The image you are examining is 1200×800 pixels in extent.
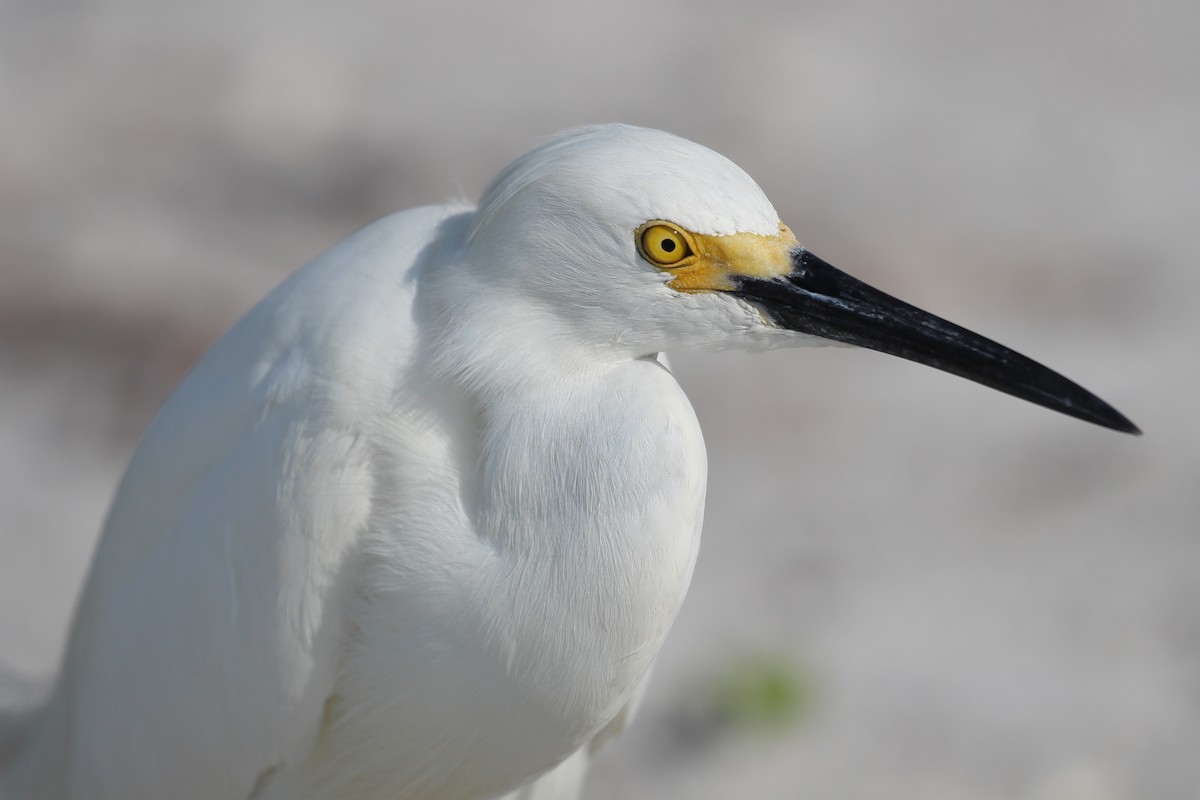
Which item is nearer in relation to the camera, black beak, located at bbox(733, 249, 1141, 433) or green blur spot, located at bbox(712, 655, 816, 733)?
black beak, located at bbox(733, 249, 1141, 433)

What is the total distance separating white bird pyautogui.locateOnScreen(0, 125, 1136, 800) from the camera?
6.17ft

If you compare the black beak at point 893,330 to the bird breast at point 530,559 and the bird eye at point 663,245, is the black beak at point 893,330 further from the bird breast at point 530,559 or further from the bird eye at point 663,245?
the bird breast at point 530,559

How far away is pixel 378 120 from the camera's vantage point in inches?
227

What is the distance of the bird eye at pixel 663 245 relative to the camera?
1.84m

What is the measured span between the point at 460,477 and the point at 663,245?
0.51 m

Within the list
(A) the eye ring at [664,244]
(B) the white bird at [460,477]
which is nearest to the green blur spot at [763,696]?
(B) the white bird at [460,477]

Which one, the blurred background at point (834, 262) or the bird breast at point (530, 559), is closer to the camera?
the bird breast at point (530, 559)

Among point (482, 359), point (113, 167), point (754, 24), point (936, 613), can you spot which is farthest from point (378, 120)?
point (482, 359)

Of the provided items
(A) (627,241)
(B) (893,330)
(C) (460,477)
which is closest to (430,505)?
(C) (460,477)

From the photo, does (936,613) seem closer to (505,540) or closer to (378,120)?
(505,540)

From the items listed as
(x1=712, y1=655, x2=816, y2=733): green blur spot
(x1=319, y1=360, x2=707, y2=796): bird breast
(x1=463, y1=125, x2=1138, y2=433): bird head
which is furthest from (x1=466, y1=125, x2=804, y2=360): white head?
(x1=712, y1=655, x2=816, y2=733): green blur spot

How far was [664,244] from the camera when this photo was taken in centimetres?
186

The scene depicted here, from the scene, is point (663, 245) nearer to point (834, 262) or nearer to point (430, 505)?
point (430, 505)

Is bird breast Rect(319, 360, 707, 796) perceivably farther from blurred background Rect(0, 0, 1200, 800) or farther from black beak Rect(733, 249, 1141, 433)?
blurred background Rect(0, 0, 1200, 800)
